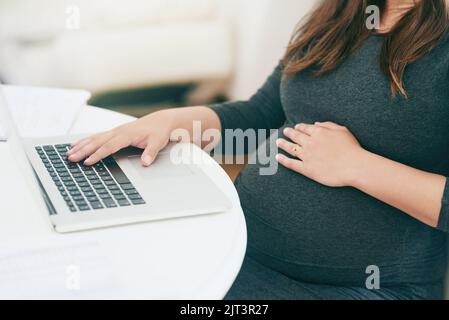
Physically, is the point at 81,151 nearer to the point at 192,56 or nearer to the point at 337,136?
the point at 337,136

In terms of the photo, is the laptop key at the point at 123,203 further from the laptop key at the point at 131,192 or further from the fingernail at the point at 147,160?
the fingernail at the point at 147,160

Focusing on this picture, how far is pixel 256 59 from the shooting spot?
Answer: 7.07ft

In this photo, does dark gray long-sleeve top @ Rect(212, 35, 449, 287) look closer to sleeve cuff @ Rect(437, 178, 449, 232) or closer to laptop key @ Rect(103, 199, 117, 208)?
sleeve cuff @ Rect(437, 178, 449, 232)

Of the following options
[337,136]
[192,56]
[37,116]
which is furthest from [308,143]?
[192,56]

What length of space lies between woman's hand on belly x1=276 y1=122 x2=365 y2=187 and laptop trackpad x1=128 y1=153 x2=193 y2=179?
176 millimetres

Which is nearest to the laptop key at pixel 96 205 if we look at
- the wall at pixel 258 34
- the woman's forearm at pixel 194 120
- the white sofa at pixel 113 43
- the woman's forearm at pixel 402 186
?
the woman's forearm at pixel 194 120

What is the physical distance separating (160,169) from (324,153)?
0.25 meters

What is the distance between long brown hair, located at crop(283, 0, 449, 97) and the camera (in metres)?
0.85

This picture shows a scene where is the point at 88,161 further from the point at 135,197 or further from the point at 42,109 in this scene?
the point at 42,109

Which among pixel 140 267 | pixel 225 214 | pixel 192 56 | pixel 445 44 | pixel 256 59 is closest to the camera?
pixel 140 267

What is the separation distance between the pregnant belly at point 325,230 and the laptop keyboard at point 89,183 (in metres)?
0.26

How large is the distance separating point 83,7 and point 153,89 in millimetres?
441

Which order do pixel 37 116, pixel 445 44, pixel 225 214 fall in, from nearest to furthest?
pixel 225 214, pixel 445 44, pixel 37 116

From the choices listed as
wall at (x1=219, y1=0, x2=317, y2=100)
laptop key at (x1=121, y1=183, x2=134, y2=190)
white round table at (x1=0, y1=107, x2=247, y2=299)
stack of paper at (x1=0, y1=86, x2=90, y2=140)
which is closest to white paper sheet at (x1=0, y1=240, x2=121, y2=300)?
white round table at (x1=0, y1=107, x2=247, y2=299)
